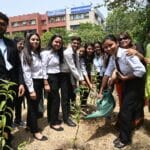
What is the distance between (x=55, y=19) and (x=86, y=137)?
73859mm

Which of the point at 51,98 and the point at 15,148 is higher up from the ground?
the point at 51,98

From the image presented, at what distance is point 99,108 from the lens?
20.7 feet

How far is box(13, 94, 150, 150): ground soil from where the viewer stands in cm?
594

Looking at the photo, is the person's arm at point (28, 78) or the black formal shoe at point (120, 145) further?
the person's arm at point (28, 78)

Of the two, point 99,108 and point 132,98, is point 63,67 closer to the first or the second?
point 99,108

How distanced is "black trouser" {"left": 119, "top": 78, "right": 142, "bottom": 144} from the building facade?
68.8m

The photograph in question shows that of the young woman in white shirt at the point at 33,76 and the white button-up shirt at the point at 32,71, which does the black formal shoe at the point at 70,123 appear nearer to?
the young woman in white shirt at the point at 33,76

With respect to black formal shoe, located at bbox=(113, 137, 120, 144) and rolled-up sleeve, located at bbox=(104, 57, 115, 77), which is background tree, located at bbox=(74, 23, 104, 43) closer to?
rolled-up sleeve, located at bbox=(104, 57, 115, 77)

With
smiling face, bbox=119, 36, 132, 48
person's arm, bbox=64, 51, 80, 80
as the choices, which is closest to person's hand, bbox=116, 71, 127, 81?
smiling face, bbox=119, 36, 132, 48

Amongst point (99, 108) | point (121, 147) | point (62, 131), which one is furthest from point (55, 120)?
point (121, 147)

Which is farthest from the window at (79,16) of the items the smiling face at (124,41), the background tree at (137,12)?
the smiling face at (124,41)

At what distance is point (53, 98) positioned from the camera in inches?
257

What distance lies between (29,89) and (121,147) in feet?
5.53

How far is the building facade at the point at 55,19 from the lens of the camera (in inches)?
2980
